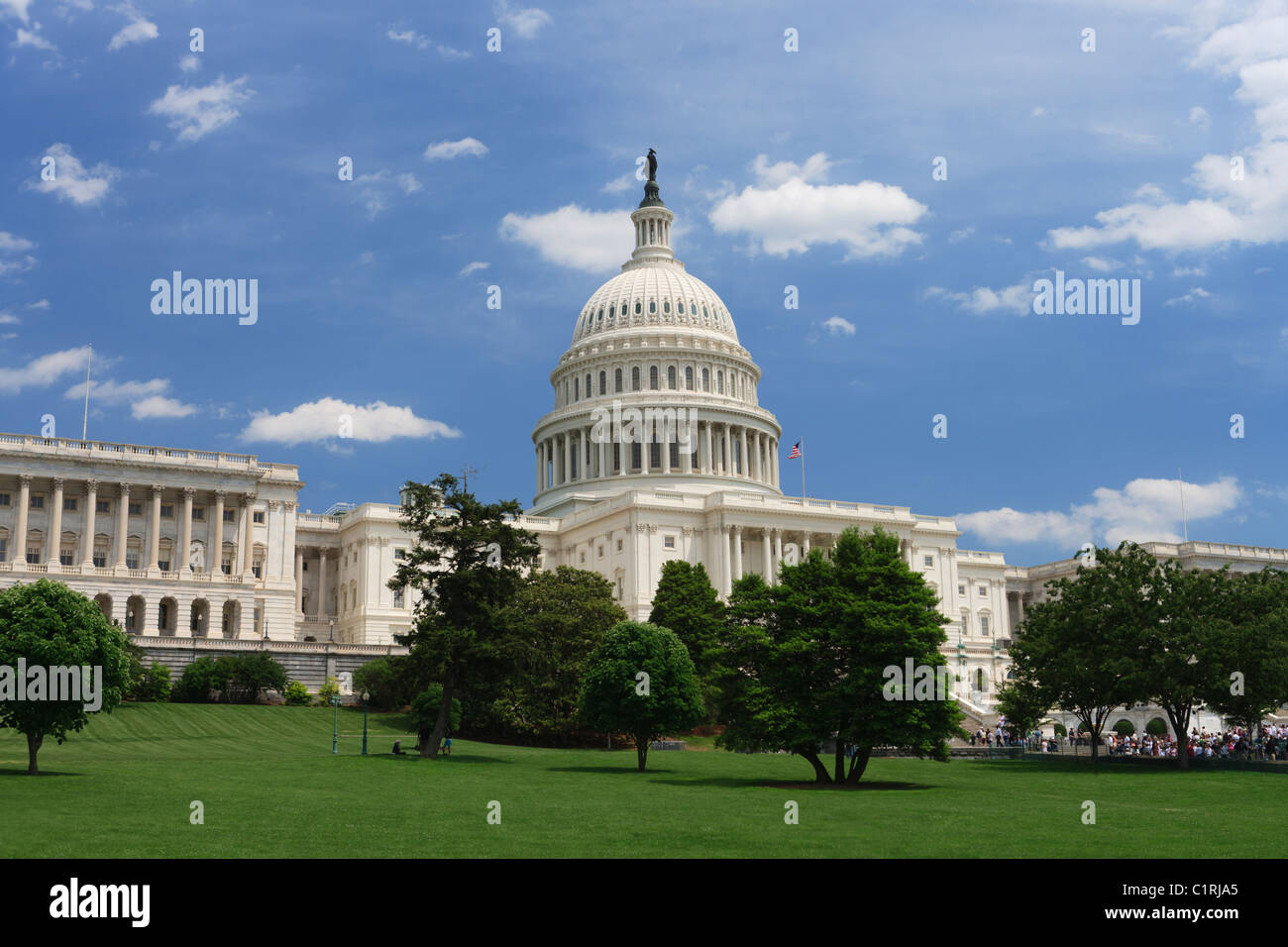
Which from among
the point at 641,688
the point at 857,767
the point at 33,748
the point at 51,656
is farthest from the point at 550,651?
the point at 51,656

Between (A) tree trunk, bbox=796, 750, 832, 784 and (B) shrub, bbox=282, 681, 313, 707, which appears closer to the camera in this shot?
(A) tree trunk, bbox=796, 750, 832, 784

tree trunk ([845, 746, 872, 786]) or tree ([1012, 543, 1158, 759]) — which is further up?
tree ([1012, 543, 1158, 759])

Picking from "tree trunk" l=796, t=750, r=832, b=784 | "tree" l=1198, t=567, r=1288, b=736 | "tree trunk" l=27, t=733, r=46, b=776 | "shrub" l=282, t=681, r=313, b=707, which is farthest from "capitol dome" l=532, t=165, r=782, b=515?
"tree trunk" l=27, t=733, r=46, b=776

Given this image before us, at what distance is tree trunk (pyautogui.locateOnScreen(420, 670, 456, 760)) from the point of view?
55.4 meters

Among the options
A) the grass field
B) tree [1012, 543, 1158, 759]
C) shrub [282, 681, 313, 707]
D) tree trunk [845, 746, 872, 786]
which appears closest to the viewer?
the grass field

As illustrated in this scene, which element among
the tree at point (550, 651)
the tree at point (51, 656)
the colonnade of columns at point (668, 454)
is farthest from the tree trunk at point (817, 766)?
the colonnade of columns at point (668, 454)

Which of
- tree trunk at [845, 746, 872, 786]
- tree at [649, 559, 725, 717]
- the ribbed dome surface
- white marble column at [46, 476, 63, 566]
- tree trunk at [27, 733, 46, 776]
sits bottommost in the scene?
tree trunk at [845, 746, 872, 786]

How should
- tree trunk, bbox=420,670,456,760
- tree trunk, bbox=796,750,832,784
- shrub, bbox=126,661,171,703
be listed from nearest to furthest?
tree trunk, bbox=796,750,832,784 < tree trunk, bbox=420,670,456,760 < shrub, bbox=126,661,171,703

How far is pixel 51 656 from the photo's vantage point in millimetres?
41594

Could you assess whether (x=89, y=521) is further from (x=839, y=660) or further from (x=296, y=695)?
(x=839, y=660)

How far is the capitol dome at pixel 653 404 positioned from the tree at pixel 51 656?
83.4m

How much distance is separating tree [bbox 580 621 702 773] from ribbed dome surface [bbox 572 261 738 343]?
88444 mm

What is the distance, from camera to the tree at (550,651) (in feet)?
203

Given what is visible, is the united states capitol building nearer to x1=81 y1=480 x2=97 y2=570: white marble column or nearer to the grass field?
x1=81 y1=480 x2=97 y2=570: white marble column
